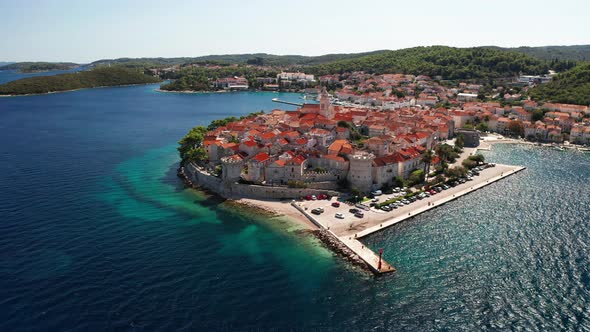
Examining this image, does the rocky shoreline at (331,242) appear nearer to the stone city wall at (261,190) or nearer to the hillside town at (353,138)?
the stone city wall at (261,190)

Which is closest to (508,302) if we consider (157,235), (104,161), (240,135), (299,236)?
(299,236)

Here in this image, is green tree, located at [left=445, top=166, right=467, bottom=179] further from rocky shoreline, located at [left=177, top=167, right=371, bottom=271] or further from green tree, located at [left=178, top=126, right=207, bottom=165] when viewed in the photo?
green tree, located at [left=178, top=126, right=207, bottom=165]

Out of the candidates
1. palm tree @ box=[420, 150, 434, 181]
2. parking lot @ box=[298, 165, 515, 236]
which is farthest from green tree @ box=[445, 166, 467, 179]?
palm tree @ box=[420, 150, 434, 181]

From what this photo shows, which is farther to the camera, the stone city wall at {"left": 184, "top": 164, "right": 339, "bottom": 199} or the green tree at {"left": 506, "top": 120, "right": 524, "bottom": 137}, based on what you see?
the green tree at {"left": 506, "top": 120, "right": 524, "bottom": 137}

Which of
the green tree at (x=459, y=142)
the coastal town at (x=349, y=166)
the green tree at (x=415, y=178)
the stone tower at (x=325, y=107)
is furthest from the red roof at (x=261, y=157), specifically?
the green tree at (x=459, y=142)

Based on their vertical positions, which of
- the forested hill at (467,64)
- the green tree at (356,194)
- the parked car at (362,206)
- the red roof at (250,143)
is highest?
the forested hill at (467,64)

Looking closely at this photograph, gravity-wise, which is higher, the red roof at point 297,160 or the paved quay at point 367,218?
the red roof at point 297,160

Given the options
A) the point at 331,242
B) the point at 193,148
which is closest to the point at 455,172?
the point at 331,242
